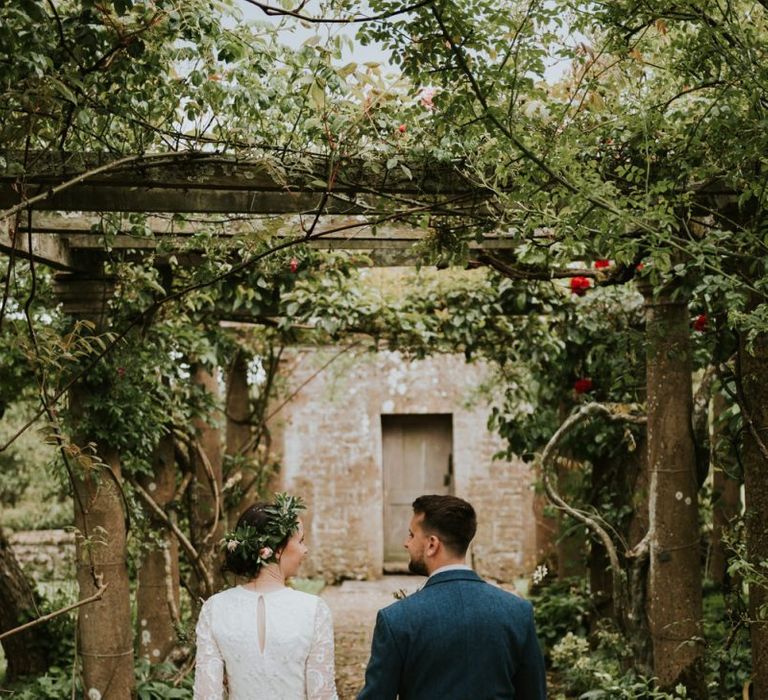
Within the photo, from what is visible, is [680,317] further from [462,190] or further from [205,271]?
[205,271]

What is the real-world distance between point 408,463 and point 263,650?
420 inches

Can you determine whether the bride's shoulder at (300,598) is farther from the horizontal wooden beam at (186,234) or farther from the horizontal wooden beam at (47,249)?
the horizontal wooden beam at (47,249)

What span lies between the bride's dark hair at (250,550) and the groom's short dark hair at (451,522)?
26.1 inches

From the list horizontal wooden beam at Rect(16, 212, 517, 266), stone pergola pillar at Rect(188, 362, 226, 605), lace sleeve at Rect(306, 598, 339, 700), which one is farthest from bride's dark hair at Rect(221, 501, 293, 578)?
stone pergola pillar at Rect(188, 362, 226, 605)

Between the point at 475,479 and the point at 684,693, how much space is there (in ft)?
28.3

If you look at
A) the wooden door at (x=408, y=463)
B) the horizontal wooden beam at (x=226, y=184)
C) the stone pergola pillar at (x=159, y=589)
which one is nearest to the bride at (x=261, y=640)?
the horizontal wooden beam at (x=226, y=184)

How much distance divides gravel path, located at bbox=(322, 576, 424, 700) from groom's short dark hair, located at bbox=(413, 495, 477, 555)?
505 cm

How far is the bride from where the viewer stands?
3148 mm

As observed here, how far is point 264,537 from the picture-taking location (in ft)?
10.8

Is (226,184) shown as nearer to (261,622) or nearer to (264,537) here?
(264,537)

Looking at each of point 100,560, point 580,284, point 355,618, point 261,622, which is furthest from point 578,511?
point 355,618

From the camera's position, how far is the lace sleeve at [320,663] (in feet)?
10.4

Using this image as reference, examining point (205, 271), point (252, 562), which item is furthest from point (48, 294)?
point (252, 562)

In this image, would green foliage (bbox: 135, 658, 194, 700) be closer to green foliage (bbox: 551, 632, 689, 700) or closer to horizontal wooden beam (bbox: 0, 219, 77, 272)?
green foliage (bbox: 551, 632, 689, 700)
